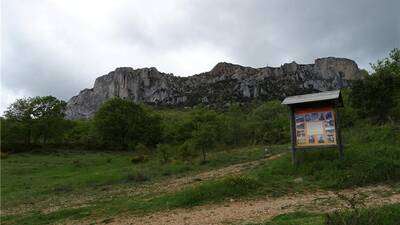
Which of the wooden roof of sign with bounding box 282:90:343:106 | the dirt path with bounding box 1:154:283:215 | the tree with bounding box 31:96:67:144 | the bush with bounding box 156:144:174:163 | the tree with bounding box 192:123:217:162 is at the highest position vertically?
the tree with bounding box 31:96:67:144

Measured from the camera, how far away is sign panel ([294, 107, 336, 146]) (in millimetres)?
15430

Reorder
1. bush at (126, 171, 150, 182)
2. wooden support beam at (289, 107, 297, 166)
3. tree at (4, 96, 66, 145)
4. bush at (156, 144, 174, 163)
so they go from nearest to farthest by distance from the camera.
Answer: wooden support beam at (289, 107, 297, 166) < bush at (126, 171, 150, 182) < bush at (156, 144, 174, 163) < tree at (4, 96, 66, 145)

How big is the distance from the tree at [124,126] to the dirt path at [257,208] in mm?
44312

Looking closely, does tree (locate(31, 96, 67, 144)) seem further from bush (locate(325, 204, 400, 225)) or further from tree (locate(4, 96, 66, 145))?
bush (locate(325, 204, 400, 225))

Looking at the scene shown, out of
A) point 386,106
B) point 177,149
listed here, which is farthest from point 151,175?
point 386,106

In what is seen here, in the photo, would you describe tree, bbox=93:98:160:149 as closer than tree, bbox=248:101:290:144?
No

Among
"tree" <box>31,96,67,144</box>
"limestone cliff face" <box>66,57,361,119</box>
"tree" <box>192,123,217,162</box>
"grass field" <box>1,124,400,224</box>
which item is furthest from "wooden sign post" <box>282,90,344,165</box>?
"limestone cliff face" <box>66,57,361,119</box>

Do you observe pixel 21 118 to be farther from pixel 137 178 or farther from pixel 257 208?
pixel 257 208

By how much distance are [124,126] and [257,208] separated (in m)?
48.0

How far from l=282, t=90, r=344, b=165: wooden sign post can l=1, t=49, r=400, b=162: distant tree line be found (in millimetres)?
13976

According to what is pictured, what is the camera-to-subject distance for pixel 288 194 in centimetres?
1167

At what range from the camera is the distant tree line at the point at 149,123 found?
1355 inches

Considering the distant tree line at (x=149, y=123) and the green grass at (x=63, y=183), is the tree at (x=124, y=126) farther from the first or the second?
the green grass at (x=63, y=183)

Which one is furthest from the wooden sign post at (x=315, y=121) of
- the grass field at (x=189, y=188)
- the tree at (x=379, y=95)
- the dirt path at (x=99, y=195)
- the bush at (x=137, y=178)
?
the tree at (x=379, y=95)
